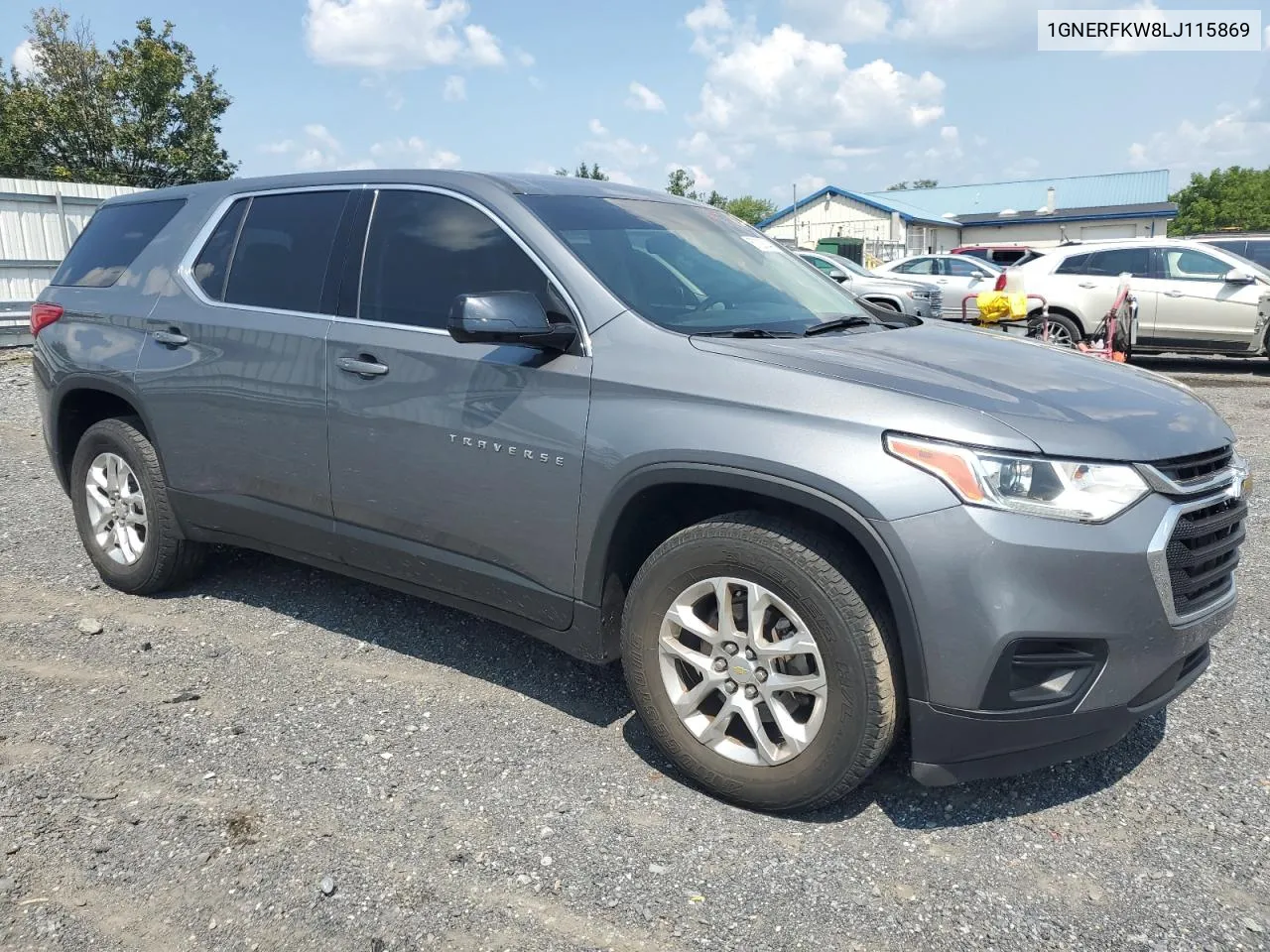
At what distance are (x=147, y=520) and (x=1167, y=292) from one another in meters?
12.9

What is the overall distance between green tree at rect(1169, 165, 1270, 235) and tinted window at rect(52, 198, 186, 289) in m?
84.7

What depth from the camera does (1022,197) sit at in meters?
60.8

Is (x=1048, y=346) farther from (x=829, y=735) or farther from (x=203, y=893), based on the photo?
(x=203, y=893)

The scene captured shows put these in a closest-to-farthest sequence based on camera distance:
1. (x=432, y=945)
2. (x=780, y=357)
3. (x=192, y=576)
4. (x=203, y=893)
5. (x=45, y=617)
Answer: (x=432, y=945)
(x=203, y=893)
(x=780, y=357)
(x=45, y=617)
(x=192, y=576)

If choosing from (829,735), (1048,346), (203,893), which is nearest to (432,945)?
(203,893)

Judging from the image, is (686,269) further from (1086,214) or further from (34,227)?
(1086,214)

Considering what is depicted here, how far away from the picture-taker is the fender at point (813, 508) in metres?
2.65

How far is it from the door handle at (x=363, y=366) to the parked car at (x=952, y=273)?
15.9 m

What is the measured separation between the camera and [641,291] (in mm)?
3414

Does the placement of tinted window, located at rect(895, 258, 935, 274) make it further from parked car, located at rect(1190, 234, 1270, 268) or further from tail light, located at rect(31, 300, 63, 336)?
tail light, located at rect(31, 300, 63, 336)

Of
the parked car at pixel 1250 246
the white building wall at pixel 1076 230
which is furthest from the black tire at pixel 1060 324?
the white building wall at pixel 1076 230

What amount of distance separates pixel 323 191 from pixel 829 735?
2.85 meters

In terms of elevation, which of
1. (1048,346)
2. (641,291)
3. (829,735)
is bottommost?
(829,735)

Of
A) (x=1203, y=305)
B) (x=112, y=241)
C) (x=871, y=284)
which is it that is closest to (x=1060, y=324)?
(x=1203, y=305)
